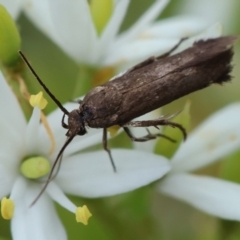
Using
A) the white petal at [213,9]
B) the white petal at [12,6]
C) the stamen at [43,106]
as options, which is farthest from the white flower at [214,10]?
the stamen at [43,106]

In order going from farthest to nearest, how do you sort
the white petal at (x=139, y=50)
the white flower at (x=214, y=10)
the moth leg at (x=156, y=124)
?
the white flower at (x=214, y=10)
the white petal at (x=139, y=50)
the moth leg at (x=156, y=124)

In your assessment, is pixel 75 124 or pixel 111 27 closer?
pixel 75 124

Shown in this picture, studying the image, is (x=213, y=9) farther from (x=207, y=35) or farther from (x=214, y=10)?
(x=207, y=35)

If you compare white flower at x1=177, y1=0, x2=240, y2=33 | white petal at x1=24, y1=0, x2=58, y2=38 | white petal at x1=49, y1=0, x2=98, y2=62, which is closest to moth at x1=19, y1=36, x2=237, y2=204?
white petal at x1=49, y1=0, x2=98, y2=62

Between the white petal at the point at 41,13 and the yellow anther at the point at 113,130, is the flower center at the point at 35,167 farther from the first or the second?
the white petal at the point at 41,13

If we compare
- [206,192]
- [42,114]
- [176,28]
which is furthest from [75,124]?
[176,28]

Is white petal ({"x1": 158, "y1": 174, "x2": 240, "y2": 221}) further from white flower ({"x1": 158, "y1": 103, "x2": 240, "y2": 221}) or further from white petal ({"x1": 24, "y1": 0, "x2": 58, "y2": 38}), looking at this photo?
white petal ({"x1": 24, "y1": 0, "x2": 58, "y2": 38})
